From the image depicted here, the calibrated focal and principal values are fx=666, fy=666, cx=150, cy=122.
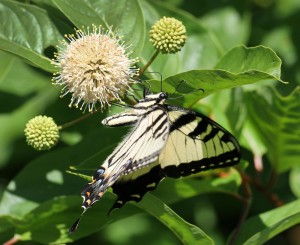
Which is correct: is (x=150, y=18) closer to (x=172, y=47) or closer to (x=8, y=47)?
(x=172, y=47)

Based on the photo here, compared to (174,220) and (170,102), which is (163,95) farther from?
(174,220)

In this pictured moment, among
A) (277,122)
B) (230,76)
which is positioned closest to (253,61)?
(230,76)

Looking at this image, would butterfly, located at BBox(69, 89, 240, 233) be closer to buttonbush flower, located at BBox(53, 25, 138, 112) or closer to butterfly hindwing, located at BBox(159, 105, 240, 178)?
butterfly hindwing, located at BBox(159, 105, 240, 178)

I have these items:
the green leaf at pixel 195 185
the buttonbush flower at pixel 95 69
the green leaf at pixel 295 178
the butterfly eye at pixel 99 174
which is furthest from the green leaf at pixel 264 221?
the buttonbush flower at pixel 95 69

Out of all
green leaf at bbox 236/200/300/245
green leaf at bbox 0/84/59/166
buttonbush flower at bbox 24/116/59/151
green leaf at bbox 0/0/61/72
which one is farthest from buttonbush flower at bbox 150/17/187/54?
green leaf at bbox 0/84/59/166

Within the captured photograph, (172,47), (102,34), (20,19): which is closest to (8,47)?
(20,19)

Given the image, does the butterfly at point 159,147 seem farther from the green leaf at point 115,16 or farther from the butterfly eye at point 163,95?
the green leaf at point 115,16
